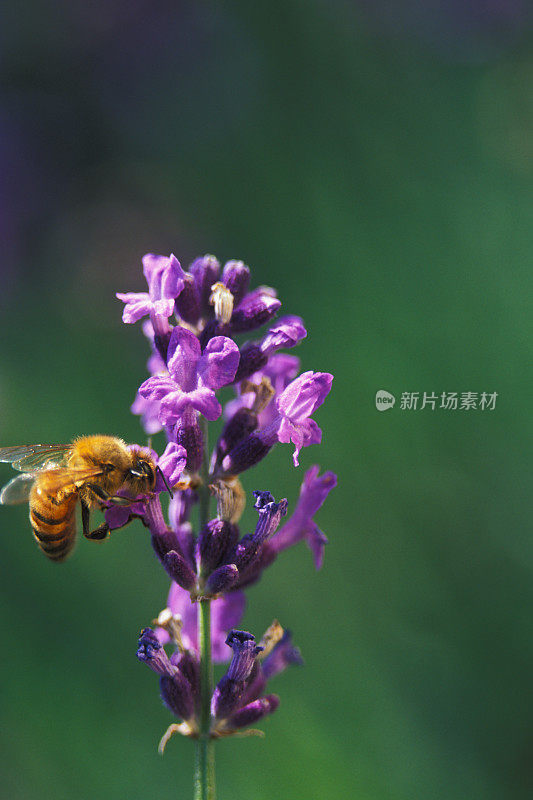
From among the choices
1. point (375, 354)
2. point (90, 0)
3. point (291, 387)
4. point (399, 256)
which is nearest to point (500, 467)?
point (375, 354)

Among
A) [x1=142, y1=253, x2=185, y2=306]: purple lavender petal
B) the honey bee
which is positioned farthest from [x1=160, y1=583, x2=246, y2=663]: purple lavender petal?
[x1=142, y1=253, x2=185, y2=306]: purple lavender petal

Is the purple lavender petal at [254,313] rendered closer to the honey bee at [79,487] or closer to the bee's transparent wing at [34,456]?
the honey bee at [79,487]

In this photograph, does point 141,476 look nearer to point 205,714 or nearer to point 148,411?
point 148,411

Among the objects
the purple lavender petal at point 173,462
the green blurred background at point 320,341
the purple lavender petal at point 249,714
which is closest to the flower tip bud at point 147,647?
the purple lavender petal at point 249,714

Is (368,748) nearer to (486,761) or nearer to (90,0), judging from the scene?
(486,761)

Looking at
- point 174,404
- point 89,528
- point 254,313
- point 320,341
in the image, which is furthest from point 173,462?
point 320,341

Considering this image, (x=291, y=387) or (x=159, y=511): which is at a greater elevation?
(x=291, y=387)

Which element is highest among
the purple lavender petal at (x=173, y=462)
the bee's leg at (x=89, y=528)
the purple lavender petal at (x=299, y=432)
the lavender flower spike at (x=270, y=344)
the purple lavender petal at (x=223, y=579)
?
the lavender flower spike at (x=270, y=344)
